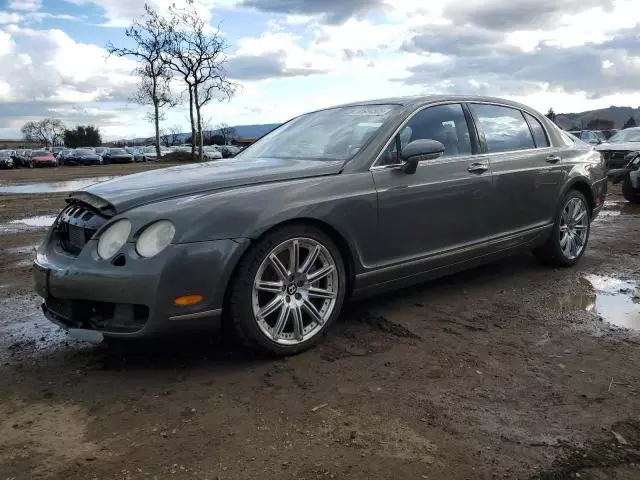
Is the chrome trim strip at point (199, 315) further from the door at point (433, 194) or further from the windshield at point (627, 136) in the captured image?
the windshield at point (627, 136)

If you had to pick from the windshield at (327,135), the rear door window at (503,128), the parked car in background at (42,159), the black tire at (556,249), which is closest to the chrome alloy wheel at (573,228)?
the black tire at (556,249)

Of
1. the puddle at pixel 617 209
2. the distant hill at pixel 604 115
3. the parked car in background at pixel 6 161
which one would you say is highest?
the distant hill at pixel 604 115

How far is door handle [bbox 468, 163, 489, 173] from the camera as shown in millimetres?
4636

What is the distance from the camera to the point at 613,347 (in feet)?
12.2

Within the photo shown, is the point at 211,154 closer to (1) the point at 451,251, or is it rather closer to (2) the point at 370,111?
(2) the point at 370,111

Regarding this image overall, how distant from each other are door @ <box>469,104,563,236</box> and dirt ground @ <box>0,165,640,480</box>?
835 millimetres

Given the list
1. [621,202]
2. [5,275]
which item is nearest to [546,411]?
[5,275]

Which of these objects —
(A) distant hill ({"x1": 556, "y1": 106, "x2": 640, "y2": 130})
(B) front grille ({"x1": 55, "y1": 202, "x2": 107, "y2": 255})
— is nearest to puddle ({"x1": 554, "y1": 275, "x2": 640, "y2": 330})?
(B) front grille ({"x1": 55, "y1": 202, "x2": 107, "y2": 255})

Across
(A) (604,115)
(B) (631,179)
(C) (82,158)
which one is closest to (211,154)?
(C) (82,158)

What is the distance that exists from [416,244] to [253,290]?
53.9 inches

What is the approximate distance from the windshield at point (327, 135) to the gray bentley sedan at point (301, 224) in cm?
2

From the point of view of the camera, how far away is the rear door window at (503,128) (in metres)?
4.95

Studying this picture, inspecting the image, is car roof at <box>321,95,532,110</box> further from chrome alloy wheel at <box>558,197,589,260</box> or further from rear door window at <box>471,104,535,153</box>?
chrome alloy wheel at <box>558,197,589,260</box>

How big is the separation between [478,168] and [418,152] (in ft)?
2.86
